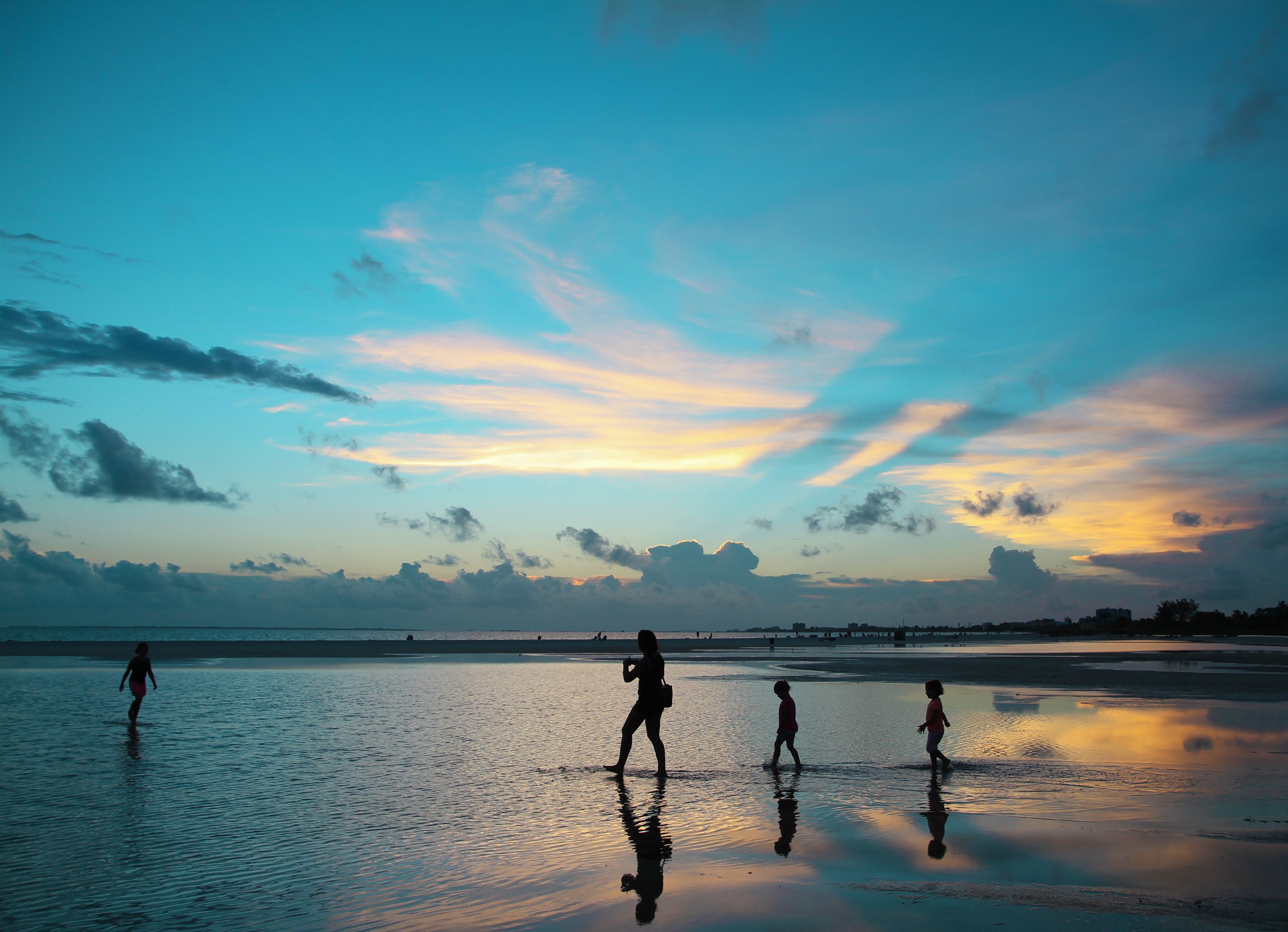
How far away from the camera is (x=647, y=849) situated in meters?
9.18

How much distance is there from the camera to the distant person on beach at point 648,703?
13.4m

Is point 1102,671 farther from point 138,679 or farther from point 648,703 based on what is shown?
point 138,679

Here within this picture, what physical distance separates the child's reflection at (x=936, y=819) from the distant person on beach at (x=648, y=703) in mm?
4157

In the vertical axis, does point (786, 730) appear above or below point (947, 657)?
above

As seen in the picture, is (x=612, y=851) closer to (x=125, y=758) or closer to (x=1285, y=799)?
(x=1285, y=799)

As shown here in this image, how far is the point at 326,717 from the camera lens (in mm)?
21547

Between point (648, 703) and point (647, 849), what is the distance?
4612 mm

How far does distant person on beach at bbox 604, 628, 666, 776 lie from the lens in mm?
13438

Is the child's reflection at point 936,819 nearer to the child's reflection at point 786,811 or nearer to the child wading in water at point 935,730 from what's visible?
the child wading in water at point 935,730

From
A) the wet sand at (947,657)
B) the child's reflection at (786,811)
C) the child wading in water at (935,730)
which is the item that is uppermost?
the child wading in water at (935,730)

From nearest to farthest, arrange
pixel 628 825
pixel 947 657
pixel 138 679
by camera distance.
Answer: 1. pixel 628 825
2. pixel 138 679
3. pixel 947 657

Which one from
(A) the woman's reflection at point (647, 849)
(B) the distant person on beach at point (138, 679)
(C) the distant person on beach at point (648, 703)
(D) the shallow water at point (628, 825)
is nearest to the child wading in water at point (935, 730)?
(D) the shallow water at point (628, 825)

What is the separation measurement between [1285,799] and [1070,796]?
2.93 m

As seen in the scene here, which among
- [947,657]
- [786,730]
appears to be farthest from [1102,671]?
[786,730]
